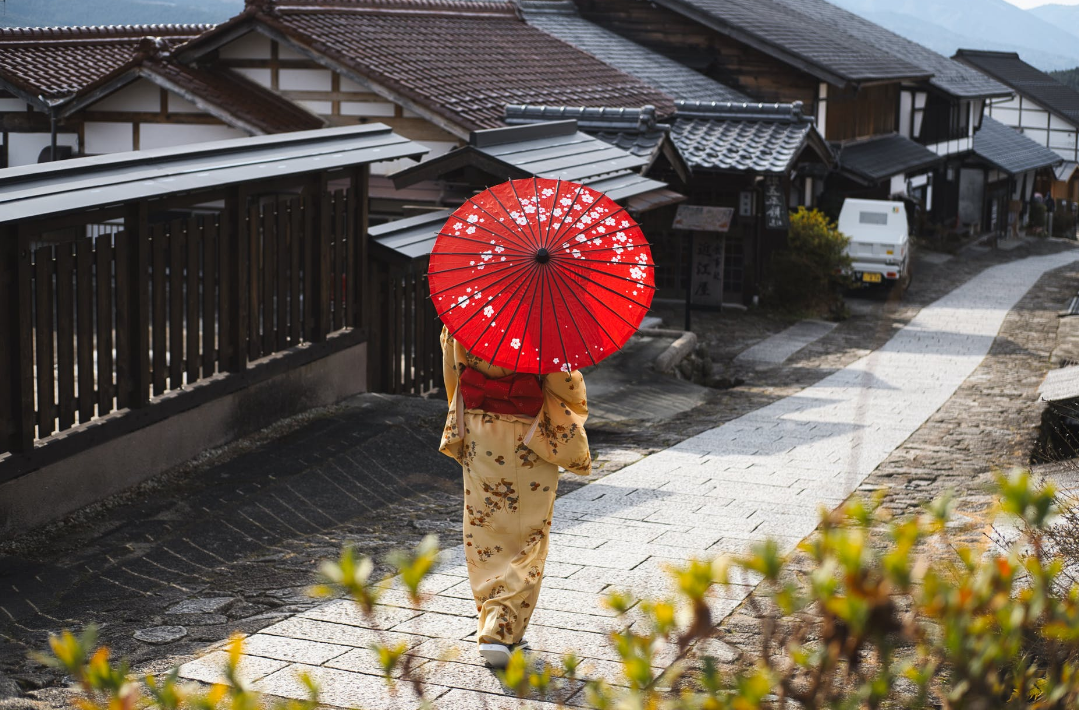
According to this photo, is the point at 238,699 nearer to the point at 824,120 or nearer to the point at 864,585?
the point at 864,585

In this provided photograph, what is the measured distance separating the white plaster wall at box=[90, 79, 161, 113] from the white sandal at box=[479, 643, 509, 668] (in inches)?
536

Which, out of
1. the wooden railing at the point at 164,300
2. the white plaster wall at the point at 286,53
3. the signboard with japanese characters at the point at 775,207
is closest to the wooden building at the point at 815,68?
the signboard with japanese characters at the point at 775,207

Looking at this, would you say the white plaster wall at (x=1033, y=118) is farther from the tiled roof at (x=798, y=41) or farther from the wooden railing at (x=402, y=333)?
the wooden railing at (x=402, y=333)

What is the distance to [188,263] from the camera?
7648 millimetres

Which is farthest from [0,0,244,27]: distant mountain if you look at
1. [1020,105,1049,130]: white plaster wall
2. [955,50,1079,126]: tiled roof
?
[1020,105,1049,130]: white plaster wall

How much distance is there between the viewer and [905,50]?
37.9 meters

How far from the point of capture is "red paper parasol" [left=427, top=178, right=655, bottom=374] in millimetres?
A: 4715

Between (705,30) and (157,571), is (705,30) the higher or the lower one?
the higher one

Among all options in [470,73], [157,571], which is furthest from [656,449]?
[470,73]

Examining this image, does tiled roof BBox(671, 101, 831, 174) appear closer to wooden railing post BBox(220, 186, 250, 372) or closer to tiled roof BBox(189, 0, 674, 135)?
tiled roof BBox(189, 0, 674, 135)

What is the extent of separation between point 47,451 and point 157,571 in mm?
1048

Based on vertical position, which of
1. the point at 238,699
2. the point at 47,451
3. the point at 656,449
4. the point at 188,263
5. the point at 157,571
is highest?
the point at 238,699

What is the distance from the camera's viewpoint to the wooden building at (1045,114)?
1934 inches

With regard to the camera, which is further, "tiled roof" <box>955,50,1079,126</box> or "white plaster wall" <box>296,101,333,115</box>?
"tiled roof" <box>955,50,1079,126</box>
